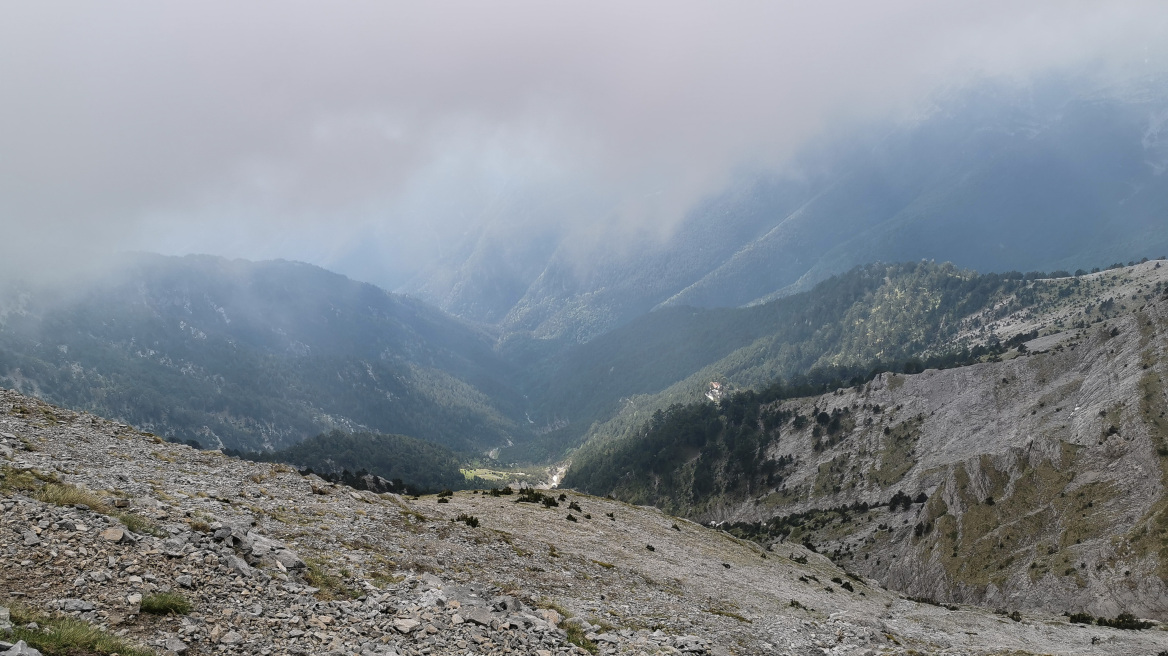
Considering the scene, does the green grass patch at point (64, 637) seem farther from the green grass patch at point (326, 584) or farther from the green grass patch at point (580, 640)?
the green grass patch at point (580, 640)

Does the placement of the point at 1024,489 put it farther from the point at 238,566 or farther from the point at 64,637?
the point at 64,637

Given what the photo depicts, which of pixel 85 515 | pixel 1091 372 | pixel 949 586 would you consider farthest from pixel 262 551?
pixel 1091 372

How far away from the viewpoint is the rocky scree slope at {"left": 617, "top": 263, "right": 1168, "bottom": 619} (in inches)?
2613

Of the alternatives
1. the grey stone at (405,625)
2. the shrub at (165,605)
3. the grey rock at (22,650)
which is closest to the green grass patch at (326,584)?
the grey stone at (405,625)

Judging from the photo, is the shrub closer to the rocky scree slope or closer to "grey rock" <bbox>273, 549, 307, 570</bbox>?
"grey rock" <bbox>273, 549, 307, 570</bbox>

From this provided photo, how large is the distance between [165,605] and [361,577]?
825 centimetres

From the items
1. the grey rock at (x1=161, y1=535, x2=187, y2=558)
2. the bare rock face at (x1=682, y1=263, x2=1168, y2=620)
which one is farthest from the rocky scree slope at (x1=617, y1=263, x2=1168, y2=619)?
the grey rock at (x1=161, y1=535, x2=187, y2=558)

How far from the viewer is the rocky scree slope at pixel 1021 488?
218 feet

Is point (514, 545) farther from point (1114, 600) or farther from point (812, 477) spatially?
point (812, 477)

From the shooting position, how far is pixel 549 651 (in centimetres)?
2127

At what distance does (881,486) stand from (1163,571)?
297 feet

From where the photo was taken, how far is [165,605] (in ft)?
55.8

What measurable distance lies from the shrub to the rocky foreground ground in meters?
0.06

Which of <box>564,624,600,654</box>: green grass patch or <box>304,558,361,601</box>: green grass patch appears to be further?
<box>564,624,600,654</box>: green grass patch
